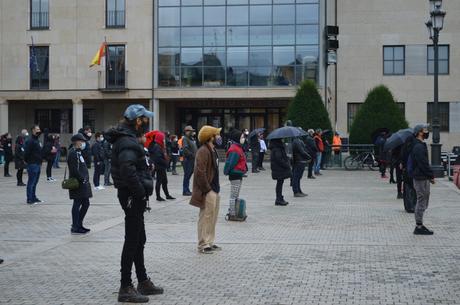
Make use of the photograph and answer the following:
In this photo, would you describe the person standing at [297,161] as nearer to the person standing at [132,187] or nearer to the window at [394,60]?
the person standing at [132,187]

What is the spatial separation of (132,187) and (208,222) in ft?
10.9

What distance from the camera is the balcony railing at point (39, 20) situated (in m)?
44.8

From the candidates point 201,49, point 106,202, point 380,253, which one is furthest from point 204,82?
point 380,253

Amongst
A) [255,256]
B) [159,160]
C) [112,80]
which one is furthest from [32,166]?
[112,80]

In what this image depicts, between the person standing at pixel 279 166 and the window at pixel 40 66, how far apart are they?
100 ft

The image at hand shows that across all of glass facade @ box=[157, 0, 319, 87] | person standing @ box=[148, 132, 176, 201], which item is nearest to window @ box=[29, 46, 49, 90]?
glass facade @ box=[157, 0, 319, 87]

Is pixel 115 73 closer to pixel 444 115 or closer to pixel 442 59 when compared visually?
pixel 442 59

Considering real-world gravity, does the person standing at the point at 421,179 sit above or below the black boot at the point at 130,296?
above

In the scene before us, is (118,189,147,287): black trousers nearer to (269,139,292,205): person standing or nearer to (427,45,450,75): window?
(269,139,292,205): person standing

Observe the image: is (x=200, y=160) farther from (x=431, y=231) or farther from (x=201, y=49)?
(x=201, y=49)

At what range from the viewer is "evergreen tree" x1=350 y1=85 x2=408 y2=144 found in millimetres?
33156

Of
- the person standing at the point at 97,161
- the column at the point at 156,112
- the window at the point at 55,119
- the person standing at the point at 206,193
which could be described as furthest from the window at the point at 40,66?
the person standing at the point at 206,193

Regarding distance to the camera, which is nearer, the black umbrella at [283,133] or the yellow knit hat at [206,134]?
the yellow knit hat at [206,134]

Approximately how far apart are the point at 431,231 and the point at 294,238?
2400 mm
